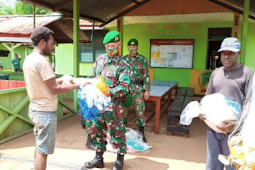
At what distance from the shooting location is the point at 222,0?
20.0 ft

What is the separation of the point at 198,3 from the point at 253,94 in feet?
17.6

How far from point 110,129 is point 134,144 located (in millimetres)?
1139

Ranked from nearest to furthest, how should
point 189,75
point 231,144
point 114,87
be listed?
point 231,144 < point 114,87 < point 189,75

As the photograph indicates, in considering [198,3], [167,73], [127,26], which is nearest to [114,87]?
[198,3]

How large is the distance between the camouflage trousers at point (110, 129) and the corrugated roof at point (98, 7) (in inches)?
125

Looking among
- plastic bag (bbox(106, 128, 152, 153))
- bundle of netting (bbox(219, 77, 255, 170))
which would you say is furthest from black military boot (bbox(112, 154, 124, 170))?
bundle of netting (bbox(219, 77, 255, 170))

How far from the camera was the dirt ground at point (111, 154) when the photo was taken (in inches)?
124

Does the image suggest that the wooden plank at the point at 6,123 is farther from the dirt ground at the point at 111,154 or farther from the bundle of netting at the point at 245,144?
the bundle of netting at the point at 245,144

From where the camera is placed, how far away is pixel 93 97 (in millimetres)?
2561

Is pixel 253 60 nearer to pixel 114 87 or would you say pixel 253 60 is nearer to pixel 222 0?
pixel 222 0

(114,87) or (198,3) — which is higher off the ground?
(198,3)

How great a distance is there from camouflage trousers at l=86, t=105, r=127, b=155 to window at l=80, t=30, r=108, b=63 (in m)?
7.46

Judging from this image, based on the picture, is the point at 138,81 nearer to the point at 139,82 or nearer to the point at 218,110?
Answer: the point at 139,82

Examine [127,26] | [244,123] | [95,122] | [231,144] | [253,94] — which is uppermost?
[127,26]
